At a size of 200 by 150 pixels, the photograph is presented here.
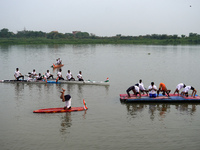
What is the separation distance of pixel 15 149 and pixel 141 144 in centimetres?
622

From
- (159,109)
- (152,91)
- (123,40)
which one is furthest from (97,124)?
(123,40)

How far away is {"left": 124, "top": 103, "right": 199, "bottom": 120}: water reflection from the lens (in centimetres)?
1684

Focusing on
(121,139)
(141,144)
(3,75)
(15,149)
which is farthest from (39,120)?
(3,75)

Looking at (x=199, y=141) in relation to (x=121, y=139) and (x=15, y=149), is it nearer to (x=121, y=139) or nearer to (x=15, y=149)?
(x=121, y=139)

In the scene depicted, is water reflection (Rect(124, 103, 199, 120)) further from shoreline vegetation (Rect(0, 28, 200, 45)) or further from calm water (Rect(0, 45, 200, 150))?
shoreline vegetation (Rect(0, 28, 200, 45))

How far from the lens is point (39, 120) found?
15.3 m

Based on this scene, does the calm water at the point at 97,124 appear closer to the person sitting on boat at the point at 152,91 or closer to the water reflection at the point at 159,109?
the water reflection at the point at 159,109

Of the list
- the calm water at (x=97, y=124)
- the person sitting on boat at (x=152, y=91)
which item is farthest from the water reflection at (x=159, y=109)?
the person sitting on boat at (x=152, y=91)

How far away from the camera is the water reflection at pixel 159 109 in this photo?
16.8m

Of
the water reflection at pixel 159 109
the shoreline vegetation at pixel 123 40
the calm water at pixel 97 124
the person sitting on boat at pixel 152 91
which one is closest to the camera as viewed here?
the calm water at pixel 97 124

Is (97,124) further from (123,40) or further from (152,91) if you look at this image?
(123,40)

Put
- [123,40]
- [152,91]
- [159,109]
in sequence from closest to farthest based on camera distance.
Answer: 1. [159,109]
2. [152,91]
3. [123,40]

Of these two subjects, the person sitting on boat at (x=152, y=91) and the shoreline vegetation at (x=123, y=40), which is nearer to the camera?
the person sitting on boat at (x=152, y=91)

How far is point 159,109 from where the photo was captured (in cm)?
1786
